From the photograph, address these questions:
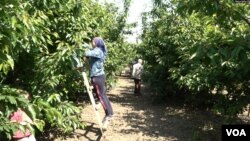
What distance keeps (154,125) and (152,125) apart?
0.16ft

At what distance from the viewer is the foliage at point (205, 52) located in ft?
11.5

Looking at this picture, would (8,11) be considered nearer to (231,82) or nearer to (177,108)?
(231,82)

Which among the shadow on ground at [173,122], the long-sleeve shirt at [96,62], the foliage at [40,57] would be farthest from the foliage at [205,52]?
the long-sleeve shirt at [96,62]

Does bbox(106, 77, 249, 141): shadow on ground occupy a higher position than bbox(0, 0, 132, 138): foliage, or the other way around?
bbox(0, 0, 132, 138): foliage

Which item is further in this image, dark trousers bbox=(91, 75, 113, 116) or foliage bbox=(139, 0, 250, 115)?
dark trousers bbox=(91, 75, 113, 116)

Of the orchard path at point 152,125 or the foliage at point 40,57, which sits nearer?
the foliage at point 40,57

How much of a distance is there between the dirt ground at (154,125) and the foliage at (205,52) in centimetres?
52

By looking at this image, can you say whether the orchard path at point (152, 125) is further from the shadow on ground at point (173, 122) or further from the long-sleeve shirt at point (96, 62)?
the long-sleeve shirt at point (96, 62)

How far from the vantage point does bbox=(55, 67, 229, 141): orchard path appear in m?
8.43

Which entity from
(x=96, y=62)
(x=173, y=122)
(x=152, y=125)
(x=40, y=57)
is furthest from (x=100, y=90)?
(x=173, y=122)

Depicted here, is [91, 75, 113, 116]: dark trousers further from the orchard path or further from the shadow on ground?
the shadow on ground

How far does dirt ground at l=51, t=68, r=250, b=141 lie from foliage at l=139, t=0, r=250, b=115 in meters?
0.52

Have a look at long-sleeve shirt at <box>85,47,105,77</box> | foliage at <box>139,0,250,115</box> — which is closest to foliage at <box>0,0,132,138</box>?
long-sleeve shirt at <box>85,47,105,77</box>

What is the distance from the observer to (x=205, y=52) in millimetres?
3467
